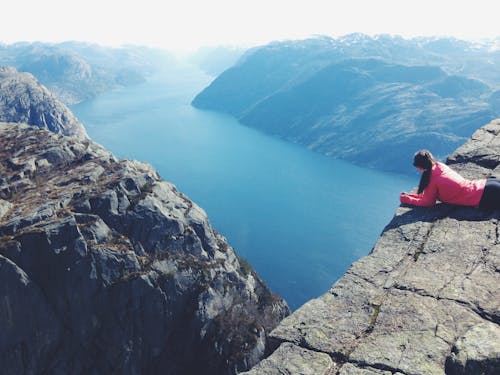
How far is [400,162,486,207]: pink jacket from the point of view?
534 inches

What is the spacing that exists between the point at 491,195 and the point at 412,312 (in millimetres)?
5875

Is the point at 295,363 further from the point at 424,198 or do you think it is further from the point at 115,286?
the point at 115,286

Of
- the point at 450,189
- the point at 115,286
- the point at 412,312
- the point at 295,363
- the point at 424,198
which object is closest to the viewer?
the point at 295,363

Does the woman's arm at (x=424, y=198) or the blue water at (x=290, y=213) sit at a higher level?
the woman's arm at (x=424, y=198)

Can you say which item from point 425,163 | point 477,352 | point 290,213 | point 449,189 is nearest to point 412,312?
point 477,352

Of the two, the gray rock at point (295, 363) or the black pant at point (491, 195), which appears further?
the black pant at point (491, 195)

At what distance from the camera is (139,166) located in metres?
58.1

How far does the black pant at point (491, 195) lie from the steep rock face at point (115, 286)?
1291 inches

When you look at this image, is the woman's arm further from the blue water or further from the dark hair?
the blue water

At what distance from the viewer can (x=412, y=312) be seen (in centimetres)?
980

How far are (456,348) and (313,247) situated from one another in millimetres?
112123

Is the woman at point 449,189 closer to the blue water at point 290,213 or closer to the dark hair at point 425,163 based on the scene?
the dark hair at point 425,163

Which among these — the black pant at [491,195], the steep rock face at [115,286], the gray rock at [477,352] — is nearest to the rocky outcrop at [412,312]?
the gray rock at [477,352]

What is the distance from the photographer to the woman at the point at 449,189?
43.7ft
